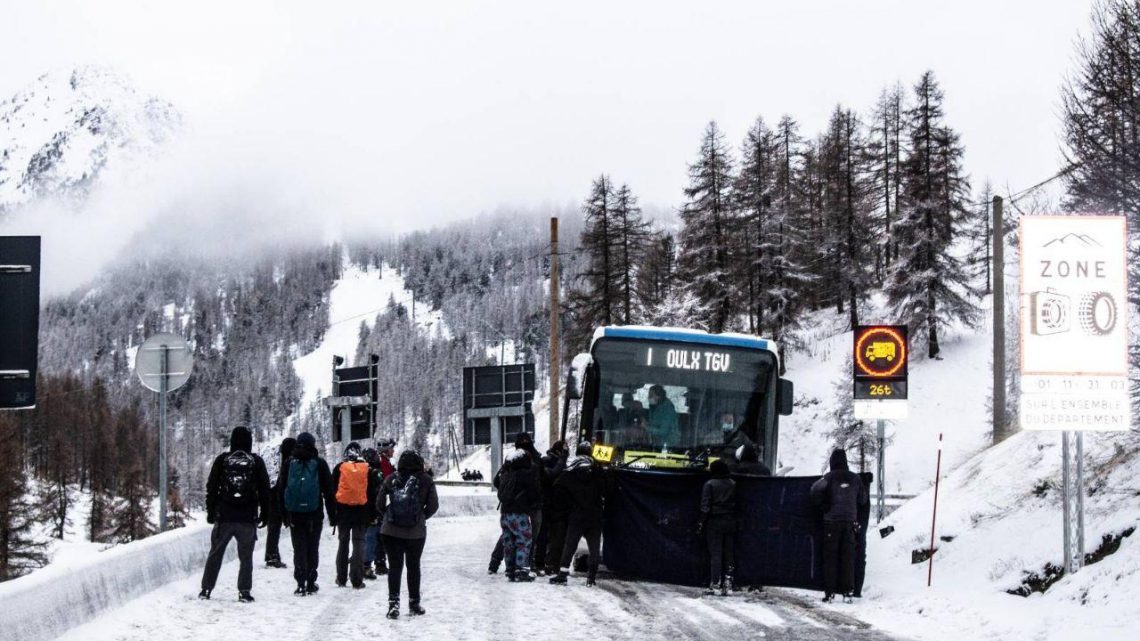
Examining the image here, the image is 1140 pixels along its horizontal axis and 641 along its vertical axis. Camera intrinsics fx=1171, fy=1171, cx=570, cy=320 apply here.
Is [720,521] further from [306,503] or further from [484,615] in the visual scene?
[306,503]

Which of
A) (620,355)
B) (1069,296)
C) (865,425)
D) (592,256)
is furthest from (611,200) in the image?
(1069,296)

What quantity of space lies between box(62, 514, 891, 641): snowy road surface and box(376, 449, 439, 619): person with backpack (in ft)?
1.16

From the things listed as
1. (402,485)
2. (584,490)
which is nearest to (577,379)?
(584,490)

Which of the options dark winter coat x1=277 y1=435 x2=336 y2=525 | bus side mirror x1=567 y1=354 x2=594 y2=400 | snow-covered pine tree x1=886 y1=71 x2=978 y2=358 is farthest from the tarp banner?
snow-covered pine tree x1=886 y1=71 x2=978 y2=358

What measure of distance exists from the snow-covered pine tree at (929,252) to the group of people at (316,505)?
4890cm

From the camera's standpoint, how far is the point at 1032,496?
621 inches

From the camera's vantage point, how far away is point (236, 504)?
A: 1282 cm

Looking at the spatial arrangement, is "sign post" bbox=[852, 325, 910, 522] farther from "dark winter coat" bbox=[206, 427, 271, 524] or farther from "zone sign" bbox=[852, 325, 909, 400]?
"dark winter coat" bbox=[206, 427, 271, 524]

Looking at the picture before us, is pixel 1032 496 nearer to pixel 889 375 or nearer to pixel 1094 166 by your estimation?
pixel 889 375

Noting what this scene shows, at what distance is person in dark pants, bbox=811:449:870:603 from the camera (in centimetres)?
1388

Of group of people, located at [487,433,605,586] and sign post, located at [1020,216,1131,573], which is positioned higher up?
sign post, located at [1020,216,1131,573]

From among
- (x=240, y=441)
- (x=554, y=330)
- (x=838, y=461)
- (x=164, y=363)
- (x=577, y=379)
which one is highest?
(x=554, y=330)

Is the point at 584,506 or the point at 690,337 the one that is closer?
the point at 584,506

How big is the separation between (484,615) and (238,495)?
121 inches
